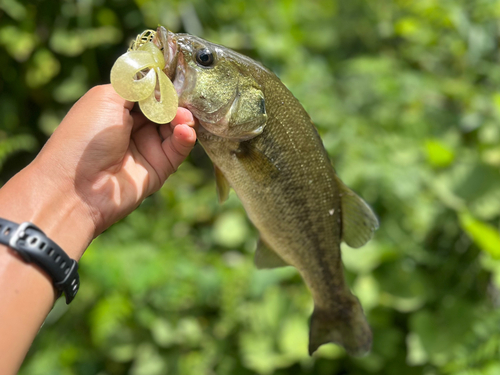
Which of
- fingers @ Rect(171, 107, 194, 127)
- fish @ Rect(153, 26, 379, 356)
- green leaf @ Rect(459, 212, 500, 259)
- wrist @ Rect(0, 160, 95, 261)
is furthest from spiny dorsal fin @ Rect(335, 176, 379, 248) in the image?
green leaf @ Rect(459, 212, 500, 259)

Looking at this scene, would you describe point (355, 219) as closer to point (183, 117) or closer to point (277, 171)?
point (277, 171)

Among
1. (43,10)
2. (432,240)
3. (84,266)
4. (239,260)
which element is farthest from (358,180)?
(43,10)

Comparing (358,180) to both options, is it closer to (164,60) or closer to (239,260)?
(239,260)

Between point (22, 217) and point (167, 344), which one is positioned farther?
point (167, 344)

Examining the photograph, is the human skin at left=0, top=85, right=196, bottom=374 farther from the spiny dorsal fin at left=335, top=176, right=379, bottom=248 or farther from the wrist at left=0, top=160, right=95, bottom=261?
the spiny dorsal fin at left=335, top=176, right=379, bottom=248

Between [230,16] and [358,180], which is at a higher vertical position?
[230,16]

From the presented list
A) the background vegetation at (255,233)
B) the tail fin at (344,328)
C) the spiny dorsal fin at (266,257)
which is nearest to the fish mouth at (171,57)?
the spiny dorsal fin at (266,257)

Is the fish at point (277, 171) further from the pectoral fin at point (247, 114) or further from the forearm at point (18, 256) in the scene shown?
the forearm at point (18, 256)

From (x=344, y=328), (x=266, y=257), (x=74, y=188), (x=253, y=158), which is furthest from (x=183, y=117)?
(x=344, y=328)

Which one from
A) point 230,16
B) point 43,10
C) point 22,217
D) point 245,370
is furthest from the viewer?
point 230,16
